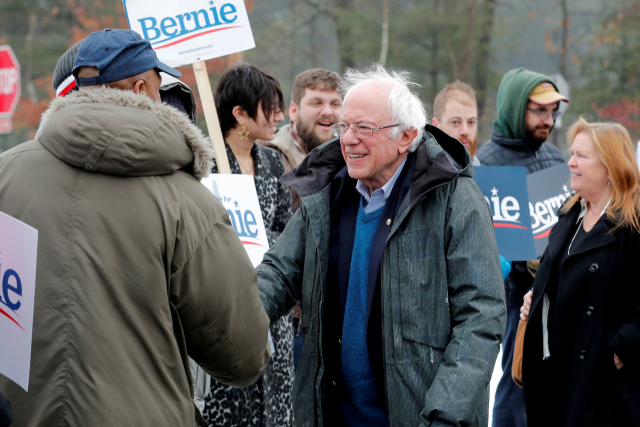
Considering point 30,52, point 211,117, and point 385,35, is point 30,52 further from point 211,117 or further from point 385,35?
point 211,117

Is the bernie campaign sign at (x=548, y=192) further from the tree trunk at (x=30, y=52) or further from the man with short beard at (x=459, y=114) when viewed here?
the tree trunk at (x=30, y=52)

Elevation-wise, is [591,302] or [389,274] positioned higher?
[389,274]

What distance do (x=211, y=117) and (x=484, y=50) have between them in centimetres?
1755

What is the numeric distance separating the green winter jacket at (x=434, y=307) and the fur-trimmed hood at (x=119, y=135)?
2.90ft

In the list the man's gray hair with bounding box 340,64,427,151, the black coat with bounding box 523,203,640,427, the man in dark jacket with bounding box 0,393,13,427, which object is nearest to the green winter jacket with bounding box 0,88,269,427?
the man in dark jacket with bounding box 0,393,13,427

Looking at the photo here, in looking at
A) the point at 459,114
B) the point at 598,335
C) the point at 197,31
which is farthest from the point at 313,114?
the point at 598,335

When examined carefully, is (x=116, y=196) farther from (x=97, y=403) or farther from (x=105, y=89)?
(x=97, y=403)

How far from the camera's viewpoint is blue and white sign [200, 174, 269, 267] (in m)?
3.55

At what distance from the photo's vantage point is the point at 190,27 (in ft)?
12.5

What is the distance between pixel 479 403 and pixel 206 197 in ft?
3.95

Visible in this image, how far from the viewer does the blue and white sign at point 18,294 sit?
5.71 feet

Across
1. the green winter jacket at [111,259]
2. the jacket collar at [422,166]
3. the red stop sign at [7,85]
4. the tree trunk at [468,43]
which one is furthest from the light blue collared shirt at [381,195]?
the tree trunk at [468,43]

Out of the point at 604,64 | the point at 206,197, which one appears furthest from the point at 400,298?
the point at 604,64

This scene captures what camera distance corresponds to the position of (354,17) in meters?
19.7
